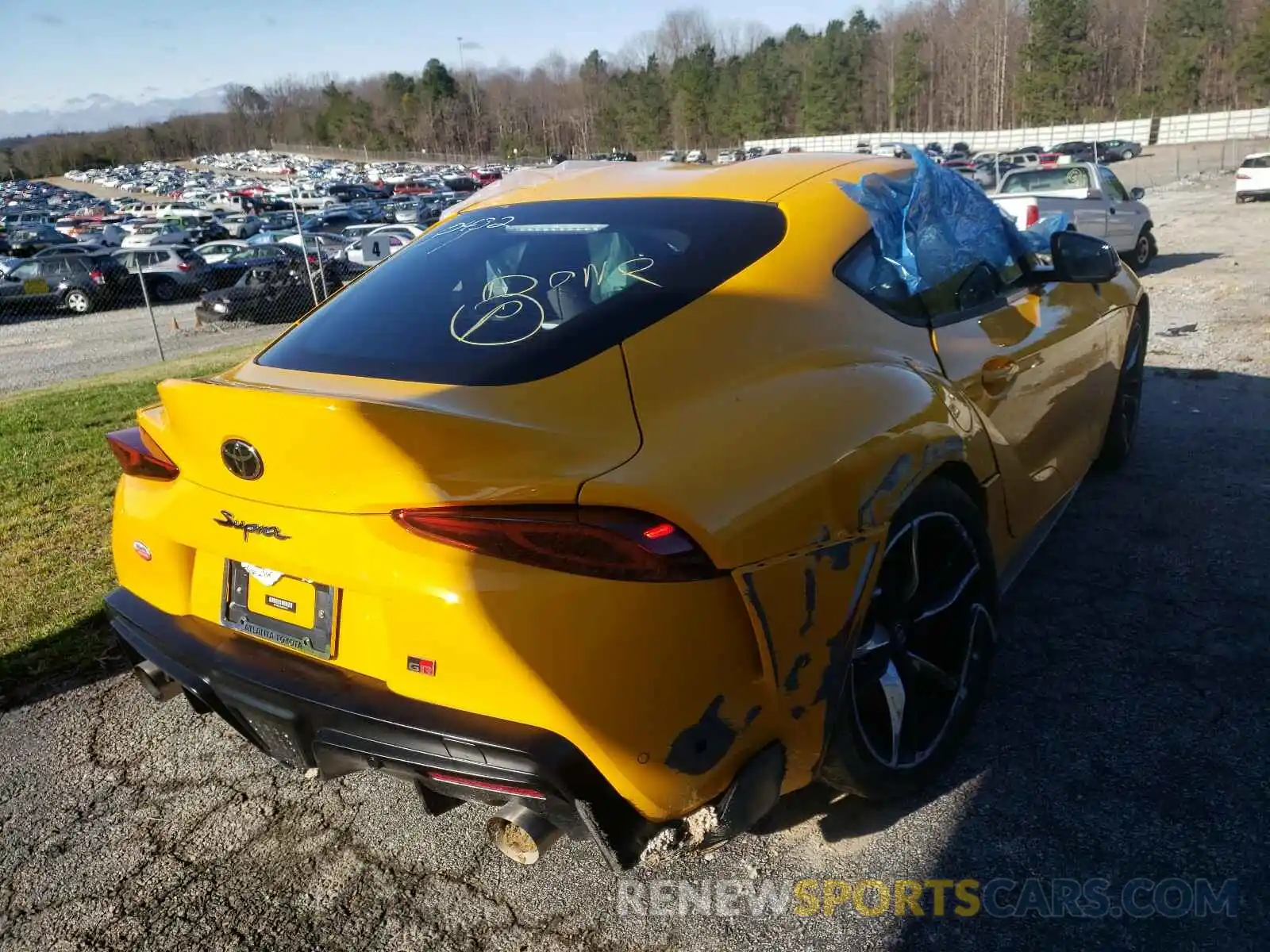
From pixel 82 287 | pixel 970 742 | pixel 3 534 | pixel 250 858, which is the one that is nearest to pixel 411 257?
pixel 250 858

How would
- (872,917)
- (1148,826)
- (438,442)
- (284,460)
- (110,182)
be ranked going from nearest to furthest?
(438,442)
(284,460)
(872,917)
(1148,826)
(110,182)

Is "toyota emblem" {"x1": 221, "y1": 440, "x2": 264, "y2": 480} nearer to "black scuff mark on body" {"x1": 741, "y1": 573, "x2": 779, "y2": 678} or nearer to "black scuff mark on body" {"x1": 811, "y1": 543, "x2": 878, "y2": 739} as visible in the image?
"black scuff mark on body" {"x1": 741, "y1": 573, "x2": 779, "y2": 678}

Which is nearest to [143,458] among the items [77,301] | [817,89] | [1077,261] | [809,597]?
[809,597]

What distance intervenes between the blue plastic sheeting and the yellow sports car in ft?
0.29

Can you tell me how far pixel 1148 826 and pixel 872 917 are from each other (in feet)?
2.61

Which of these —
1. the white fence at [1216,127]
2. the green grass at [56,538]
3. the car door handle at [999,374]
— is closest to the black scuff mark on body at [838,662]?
the car door handle at [999,374]

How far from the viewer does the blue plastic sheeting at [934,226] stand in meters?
2.82

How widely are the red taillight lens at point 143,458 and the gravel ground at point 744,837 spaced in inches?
41.0

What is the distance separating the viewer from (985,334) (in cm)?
301

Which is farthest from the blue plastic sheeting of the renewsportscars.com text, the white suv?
the white suv

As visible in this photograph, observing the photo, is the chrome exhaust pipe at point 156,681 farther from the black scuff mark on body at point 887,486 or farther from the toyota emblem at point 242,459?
the black scuff mark on body at point 887,486

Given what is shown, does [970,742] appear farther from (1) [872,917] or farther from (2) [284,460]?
(2) [284,460]

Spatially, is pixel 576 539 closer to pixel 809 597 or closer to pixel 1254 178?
pixel 809 597

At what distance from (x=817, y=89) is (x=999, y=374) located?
102 metres
